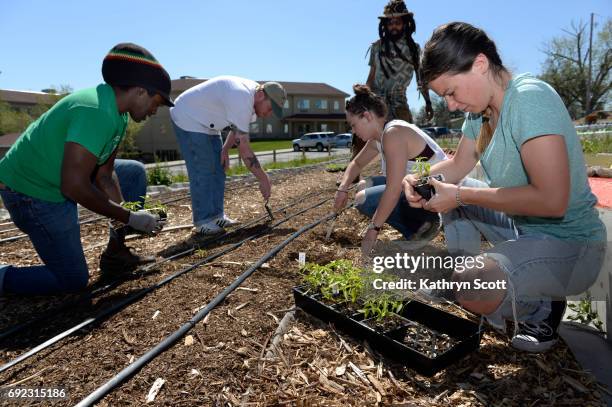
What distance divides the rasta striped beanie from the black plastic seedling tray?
1.83 m

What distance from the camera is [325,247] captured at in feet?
13.0

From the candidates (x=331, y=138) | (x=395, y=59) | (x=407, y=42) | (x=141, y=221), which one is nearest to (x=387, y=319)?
(x=141, y=221)

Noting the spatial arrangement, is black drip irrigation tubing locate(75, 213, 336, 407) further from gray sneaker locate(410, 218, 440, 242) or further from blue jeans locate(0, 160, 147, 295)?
gray sneaker locate(410, 218, 440, 242)

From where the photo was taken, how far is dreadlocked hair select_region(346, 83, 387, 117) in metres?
3.43

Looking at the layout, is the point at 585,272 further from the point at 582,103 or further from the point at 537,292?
the point at 582,103

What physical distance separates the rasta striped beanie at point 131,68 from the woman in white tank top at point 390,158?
158cm

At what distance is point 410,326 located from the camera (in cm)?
239

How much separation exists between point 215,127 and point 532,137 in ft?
11.2

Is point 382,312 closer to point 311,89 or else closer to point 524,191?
point 524,191

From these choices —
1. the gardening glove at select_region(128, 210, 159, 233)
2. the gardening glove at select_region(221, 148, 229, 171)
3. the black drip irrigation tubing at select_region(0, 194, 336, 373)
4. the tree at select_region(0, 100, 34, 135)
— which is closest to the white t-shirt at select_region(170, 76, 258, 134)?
the gardening glove at select_region(221, 148, 229, 171)

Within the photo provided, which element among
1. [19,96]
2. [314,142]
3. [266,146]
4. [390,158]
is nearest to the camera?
[390,158]

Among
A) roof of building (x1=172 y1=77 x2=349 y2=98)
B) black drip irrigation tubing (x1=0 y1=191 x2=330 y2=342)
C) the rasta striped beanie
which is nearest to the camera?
black drip irrigation tubing (x1=0 y1=191 x2=330 y2=342)

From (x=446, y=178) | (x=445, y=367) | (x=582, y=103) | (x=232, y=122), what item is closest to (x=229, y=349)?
(x=445, y=367)

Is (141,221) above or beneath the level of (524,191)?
beneath
